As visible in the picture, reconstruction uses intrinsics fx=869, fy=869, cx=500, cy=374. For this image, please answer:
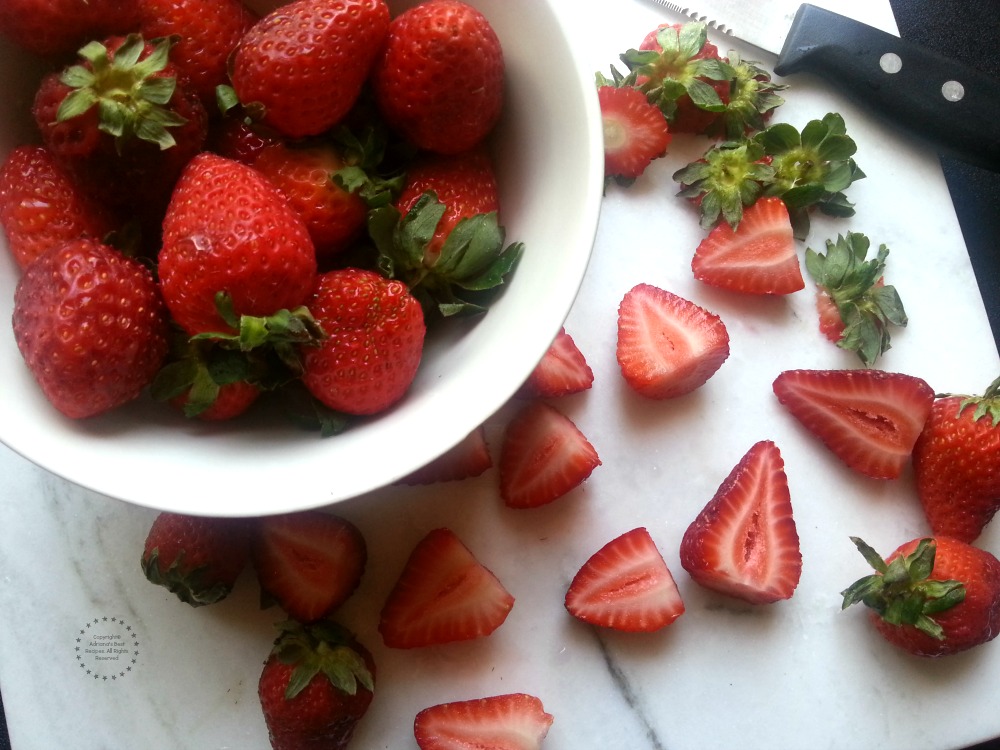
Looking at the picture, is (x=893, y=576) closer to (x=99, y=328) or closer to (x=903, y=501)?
(x=903, y=501)

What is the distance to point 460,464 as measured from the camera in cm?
94

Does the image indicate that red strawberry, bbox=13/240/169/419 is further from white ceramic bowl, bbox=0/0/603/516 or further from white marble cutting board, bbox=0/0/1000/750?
white marble cutting board, bbox=0/0/1000/750

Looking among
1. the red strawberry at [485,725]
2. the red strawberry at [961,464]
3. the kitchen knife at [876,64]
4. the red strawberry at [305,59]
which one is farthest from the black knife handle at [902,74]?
the red strawberry at [485,725]

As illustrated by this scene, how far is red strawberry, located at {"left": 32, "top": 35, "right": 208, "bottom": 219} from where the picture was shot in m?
0.66

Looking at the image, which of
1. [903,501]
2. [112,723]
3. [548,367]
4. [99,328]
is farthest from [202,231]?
[903,501]

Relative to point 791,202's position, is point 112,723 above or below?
below

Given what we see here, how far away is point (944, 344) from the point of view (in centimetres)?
106

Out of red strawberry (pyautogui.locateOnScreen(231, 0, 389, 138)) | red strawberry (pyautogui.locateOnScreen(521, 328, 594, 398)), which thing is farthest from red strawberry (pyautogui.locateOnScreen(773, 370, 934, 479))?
red strawberry (pyautogui.locateOnScreen(231, 0, 389, 138))

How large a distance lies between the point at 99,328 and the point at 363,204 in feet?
0.76

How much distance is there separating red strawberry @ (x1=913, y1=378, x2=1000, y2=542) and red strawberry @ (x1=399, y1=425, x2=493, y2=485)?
0.51 metres

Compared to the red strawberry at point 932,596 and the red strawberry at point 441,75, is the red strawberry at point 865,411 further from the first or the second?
the red strawberry at point 441,75

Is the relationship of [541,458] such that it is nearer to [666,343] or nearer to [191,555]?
[666,343]

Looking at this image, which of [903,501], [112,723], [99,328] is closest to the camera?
[99,328]

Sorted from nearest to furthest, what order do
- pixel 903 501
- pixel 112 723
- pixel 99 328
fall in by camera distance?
pixel 99 328
pixel 112 723
pixel 903 501
